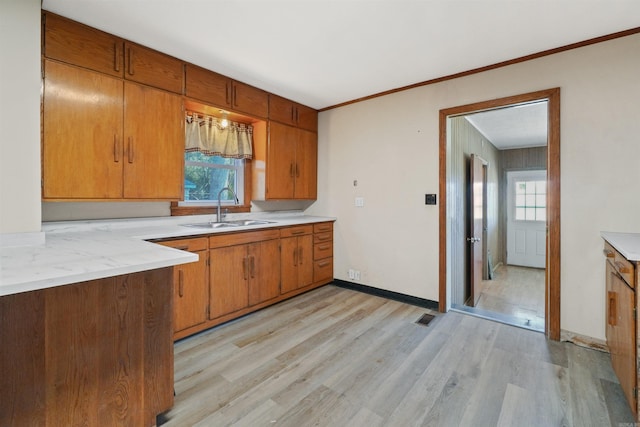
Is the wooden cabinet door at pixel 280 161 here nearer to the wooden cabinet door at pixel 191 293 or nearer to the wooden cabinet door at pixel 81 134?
the wooden cabinet door at pixel 191 293

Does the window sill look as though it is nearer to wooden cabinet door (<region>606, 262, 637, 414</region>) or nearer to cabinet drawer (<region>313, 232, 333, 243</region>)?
cabinet drawer (<region>313, 232, 333, 243</region>)

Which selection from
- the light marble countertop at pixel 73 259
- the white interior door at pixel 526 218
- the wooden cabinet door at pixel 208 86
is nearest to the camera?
the light marble countertop at pixel 73 259

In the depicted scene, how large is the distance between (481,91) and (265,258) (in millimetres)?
2671

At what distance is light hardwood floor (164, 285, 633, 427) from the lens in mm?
1578

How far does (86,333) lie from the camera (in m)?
1.30

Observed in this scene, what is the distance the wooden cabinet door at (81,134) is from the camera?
196 centimetres

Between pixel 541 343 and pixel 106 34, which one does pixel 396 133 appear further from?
pixel 106 34

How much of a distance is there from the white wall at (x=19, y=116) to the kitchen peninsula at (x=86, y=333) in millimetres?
266

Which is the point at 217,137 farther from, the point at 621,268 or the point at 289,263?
the point at 621,268

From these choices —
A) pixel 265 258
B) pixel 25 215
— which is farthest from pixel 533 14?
pixel 25 215

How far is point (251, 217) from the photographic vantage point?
3.62 m

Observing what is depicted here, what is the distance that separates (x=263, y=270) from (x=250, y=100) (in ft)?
6.04

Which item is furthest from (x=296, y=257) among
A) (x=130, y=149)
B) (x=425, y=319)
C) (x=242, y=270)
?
(x=130, y=149)

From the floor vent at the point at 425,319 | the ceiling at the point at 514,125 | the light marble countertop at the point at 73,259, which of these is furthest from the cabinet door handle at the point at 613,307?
the light marble countertop at the point at 73,259
